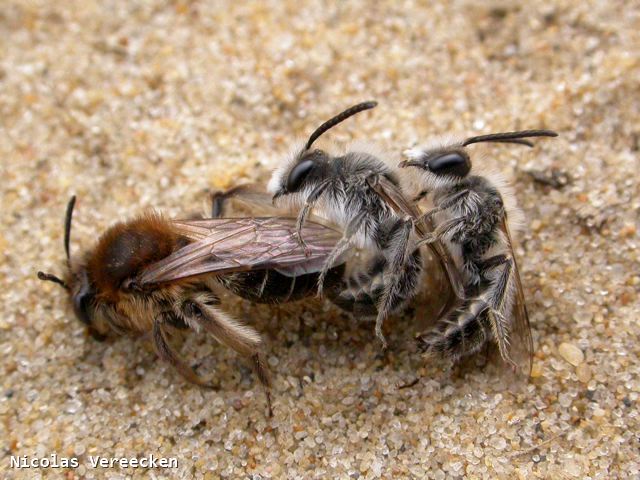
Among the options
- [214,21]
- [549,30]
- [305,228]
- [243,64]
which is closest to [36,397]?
[305,228]

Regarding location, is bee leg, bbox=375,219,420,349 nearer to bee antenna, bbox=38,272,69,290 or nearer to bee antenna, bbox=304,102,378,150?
bee antenna, bbox=304,102,378,150

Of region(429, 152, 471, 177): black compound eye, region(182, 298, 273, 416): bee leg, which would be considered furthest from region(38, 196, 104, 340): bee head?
region(429, 152, 471, 177): black compound eye

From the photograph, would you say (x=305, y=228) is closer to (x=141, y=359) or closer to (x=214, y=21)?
(x=141, y=359)

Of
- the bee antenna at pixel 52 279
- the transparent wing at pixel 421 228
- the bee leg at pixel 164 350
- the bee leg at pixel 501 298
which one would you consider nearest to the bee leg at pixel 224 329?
the bee leg at pixel 164 350

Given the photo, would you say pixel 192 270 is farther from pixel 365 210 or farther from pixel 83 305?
pixel 365 210

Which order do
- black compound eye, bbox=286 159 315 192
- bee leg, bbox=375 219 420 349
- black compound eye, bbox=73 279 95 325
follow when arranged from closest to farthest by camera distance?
bee leg, bbox=375 219 420 349 < black compound eye, bbox=286 159 315 192 < black compound eye, bbox=73 279 95 325

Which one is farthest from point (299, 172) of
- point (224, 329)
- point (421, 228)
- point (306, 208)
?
point (224, 329)
